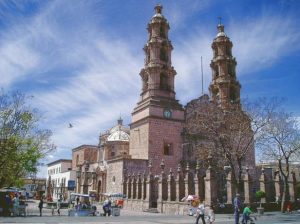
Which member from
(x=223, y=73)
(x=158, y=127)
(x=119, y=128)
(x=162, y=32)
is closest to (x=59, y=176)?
(x=119, y=128)

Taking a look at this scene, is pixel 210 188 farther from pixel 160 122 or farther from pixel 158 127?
pixel 160 122

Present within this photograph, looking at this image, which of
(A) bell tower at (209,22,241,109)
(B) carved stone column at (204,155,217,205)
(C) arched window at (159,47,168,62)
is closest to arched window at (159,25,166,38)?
(C) arched window at (159,47,168,62)

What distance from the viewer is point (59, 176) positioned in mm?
70438

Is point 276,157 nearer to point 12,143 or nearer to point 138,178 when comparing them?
point 138,178

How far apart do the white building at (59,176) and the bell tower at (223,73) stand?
3114 cm

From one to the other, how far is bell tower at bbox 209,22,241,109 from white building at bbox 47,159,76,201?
31138 millimetres

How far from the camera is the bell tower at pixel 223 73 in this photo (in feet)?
153

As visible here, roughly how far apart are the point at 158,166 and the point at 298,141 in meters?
17.1

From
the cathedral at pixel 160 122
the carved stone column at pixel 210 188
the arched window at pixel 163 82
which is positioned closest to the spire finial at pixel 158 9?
the cathedral at pixel 160 122

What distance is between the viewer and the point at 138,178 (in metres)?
35.2

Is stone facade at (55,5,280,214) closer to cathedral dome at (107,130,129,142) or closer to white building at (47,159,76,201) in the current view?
cathedral dome at (107,130,129,142)

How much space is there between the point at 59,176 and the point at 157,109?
37.8 metres

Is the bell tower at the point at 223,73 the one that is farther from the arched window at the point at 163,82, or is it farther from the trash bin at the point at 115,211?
the trash bin at the point at 115,211

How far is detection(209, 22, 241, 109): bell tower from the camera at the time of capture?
153 ft
